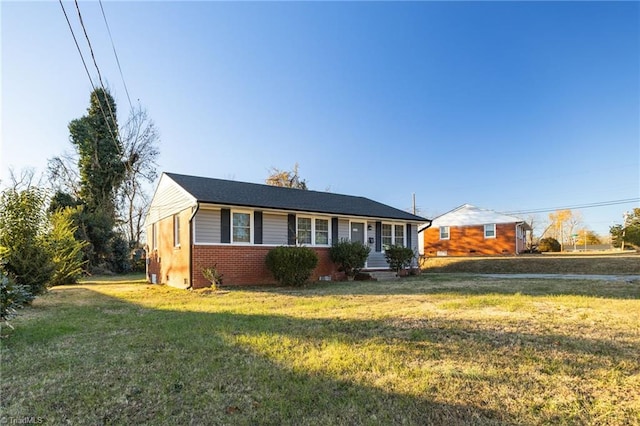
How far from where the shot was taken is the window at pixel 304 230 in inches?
555

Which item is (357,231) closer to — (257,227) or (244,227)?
(257,227)

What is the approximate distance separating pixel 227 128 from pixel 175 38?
23.5 ft

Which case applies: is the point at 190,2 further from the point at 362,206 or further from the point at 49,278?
the point at 362,206

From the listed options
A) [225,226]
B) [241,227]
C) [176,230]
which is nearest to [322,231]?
[241,227]

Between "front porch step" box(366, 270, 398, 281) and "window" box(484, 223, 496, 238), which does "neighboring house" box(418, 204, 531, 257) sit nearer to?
"window" box(484, 223, 496, 238)

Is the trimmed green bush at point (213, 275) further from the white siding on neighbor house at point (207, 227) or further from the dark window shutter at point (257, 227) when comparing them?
the dark window shutter at point (257, 227)

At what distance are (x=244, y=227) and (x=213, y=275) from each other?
213cm

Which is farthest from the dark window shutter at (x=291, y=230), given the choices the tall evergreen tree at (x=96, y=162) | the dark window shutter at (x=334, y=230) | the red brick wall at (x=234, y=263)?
the tall evergreen tree at (x=96, y=162)

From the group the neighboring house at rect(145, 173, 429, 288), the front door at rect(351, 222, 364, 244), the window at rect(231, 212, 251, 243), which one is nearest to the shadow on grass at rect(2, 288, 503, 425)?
the neighboring house at rect(145, 173, 429, 288)

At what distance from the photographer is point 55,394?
3041mm

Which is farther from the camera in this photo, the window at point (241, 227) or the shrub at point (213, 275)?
the window at point (241, 227)

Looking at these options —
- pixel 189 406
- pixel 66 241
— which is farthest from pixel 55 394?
pixel 66 241

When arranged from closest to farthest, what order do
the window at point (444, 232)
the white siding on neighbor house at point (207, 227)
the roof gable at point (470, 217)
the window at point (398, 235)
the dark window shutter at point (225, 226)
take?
the white siding on neighbor house at point (207, 227), the dark window shutter at point (225, 226), the window at point (398, 235), the roof gable at point (470, 217), the window at point (444, 232)

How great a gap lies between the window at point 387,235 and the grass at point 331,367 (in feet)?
33.0
